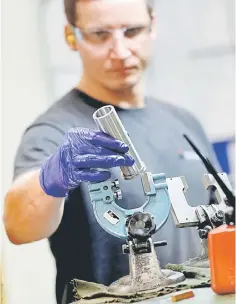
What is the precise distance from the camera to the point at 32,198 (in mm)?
1216

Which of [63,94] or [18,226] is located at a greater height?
[63,94]

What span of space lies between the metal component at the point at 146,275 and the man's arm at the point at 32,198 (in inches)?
8.2

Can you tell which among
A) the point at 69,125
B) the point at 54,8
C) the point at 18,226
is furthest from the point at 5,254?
the point at 54,8

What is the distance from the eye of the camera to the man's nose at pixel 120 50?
4.06 ft

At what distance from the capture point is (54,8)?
51.5 inches

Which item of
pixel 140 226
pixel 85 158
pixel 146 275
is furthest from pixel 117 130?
pixel 146 275

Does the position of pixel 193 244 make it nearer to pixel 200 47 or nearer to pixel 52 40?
pixel 200 47

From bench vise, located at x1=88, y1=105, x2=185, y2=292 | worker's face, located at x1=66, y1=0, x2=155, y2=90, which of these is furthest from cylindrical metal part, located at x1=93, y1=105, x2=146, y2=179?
worker's face, located at x1=66, y1=0, x2=155, y2=90

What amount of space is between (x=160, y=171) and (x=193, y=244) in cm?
18

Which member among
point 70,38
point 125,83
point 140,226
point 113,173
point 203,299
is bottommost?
point 203,299

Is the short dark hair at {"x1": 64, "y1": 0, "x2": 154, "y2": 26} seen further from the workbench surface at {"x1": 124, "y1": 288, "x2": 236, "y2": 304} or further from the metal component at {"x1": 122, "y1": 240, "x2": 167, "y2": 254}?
the workbench surface at {"x1": 124, "y1": 288, "x2": 236, "y2": 304}

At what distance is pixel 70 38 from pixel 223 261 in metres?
0.63

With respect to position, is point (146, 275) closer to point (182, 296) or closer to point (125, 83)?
point (182, 296)

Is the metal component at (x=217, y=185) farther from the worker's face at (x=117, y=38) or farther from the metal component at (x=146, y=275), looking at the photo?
the worker's face at (x=117, y=38)
